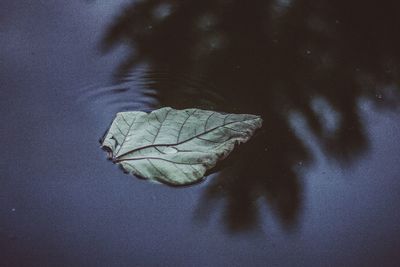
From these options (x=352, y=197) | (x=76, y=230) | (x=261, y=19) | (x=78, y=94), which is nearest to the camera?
(x=76, y=230)

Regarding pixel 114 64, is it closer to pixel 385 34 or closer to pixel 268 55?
pixel 268 55

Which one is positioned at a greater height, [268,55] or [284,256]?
[268,55]

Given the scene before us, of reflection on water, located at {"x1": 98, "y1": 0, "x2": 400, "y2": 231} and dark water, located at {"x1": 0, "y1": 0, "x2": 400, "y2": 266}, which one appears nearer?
dark water, located at {"x1": 0, "y1": 0, "x2": 400, "y2": 266}

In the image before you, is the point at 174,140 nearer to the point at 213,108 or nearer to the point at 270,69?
the point at 213,108

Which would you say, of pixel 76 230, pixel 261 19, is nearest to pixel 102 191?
pixel 76 230
